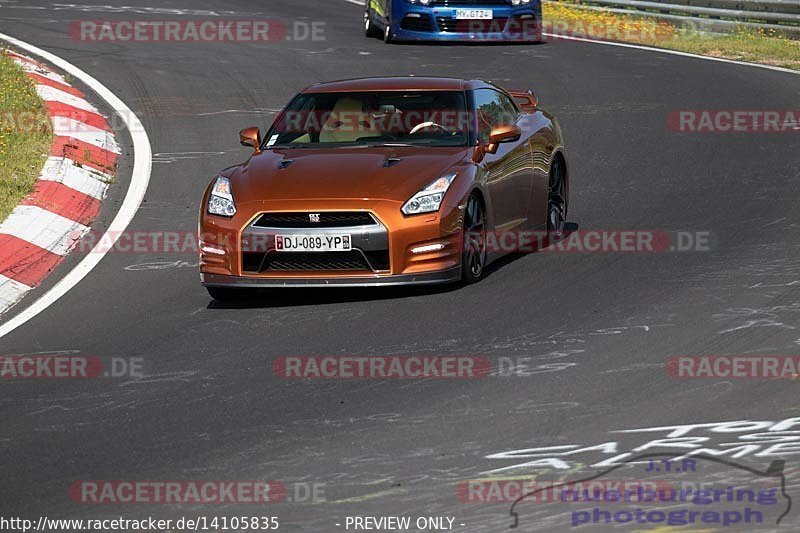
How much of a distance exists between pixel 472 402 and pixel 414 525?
174 centimetres

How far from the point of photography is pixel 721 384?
748 centimetres

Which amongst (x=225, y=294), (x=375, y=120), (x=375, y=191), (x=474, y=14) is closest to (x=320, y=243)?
(x=375, y=191)

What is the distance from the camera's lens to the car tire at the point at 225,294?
33.5 feet

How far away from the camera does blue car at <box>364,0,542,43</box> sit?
23875 mm

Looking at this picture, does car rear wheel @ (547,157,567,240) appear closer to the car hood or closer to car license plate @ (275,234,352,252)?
the car hood

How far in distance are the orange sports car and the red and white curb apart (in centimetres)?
157

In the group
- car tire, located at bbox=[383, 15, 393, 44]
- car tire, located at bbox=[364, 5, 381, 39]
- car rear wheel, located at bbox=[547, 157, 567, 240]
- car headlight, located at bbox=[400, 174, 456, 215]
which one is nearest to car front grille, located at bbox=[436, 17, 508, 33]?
car tire, located at bbox=[383, 15, 393, 44]

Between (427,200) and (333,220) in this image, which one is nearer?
(333,220)

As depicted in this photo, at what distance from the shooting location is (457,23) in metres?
24.0

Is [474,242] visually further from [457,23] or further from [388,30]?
[388,30]

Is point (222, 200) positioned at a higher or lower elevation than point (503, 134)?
lower

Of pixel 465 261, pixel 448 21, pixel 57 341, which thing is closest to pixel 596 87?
pixel 448 21

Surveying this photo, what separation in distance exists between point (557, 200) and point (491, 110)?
1.00 metres

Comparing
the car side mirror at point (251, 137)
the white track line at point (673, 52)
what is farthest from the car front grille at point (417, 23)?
the car side mirror at point (251, 137)
